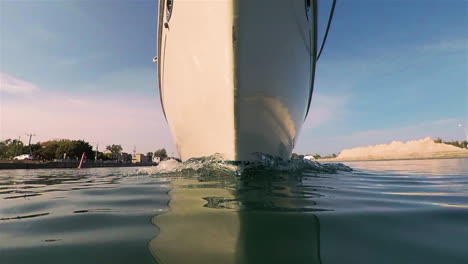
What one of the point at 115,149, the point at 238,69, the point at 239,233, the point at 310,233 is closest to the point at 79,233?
the point at 239,233

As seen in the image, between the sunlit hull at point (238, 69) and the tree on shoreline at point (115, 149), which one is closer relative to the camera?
the sunlit hull at point (238, 69)

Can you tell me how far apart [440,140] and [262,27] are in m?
98.5

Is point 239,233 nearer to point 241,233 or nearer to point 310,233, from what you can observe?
point 241,233

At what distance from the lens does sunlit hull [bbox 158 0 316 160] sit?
3.43 m

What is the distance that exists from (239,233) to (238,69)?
8.50 feet

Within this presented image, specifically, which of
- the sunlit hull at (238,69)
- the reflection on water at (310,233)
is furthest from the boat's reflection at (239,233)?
the sunlit hull at (238,69)

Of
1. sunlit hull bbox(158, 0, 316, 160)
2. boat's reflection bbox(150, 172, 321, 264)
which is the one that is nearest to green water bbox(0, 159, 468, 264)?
boat's reflection bbox(150, 172, 321, 264)

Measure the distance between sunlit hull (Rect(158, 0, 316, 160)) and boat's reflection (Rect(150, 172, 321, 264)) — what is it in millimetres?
1950

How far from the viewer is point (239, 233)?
1220 mm

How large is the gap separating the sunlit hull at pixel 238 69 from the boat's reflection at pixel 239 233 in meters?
1.95

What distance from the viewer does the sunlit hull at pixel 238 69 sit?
3.43 meters

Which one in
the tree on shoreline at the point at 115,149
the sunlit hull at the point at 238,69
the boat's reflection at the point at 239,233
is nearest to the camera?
the boat's reflection at the point at 239,233

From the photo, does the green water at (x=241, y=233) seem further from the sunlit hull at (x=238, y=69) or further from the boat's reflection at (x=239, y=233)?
the sunlit hull at (x=238, y=69)

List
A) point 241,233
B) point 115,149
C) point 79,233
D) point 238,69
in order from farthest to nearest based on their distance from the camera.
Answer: point 115,149
point 238,69
point 79,233
point 241,233
